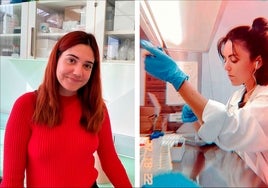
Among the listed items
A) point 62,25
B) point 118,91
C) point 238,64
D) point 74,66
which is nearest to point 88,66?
point 74,66

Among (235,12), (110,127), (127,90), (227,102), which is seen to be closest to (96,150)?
(110,127)

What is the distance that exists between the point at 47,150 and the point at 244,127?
0.67m

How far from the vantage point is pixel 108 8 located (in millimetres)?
1094

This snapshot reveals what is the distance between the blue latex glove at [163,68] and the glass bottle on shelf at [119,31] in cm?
12

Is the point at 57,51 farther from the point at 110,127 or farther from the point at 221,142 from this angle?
the point at 221,142

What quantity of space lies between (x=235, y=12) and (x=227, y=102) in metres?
0.30

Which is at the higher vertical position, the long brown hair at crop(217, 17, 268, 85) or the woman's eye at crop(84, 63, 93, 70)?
the long brown hair at crop(217, 17, 268, 85)

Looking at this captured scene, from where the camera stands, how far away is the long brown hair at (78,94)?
0.95m

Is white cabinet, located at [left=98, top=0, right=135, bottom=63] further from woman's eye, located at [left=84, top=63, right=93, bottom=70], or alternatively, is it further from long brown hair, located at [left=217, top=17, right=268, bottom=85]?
long brown hair, located at [left=217, top=17, right=268, bottom=85]

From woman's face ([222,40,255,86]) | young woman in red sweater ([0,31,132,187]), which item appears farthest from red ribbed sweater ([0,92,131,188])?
woman's face ([222,40,255,86])

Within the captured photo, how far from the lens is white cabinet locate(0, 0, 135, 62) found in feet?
3.48

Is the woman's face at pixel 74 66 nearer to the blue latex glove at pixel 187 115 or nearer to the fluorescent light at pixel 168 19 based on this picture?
the fluorescent light at pixel 168 19

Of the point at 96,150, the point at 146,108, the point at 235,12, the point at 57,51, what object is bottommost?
the point at 96,150

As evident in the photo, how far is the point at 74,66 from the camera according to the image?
96 centimetres
